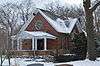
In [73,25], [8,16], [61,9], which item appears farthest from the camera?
[61,9]

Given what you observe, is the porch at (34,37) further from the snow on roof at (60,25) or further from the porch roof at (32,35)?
the snow on roof at (60,25)

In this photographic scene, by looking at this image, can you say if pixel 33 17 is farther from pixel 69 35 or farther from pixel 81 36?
pixel 81 36

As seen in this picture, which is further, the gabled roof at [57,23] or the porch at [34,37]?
the gabled roof at [57,23]

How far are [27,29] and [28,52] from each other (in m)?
5.61

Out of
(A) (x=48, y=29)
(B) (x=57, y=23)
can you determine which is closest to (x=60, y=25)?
(B) (x=57, y=23)

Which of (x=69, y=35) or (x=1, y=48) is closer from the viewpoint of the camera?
(x=1, y=48)

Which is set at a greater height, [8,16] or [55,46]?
[8,16]

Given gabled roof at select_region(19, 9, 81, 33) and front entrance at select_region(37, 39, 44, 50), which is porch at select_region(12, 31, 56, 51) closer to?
front entrance at select_region(37, 39, 44, 50)

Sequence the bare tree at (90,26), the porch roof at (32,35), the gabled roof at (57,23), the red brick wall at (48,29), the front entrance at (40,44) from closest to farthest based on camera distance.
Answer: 1. the bare tree at (90,26)
2. the porch roof at (32,35)
3. the red brick wall at (48,29)
4. the gabled roof at (57,23)
5. the front entrance at (40,44)

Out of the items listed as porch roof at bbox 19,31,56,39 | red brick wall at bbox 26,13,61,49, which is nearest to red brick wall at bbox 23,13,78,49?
red brick wall at bbox 26,13,61,49

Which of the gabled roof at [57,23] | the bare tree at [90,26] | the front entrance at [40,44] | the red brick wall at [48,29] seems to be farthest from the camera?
the front entrance at [40,44]

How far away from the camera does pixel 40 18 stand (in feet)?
145

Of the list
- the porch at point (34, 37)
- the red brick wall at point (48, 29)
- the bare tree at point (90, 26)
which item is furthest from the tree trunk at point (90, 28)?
the red brick wall at point (48, 29)

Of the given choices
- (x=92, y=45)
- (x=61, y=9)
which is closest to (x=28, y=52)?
(x=92, y=45)
